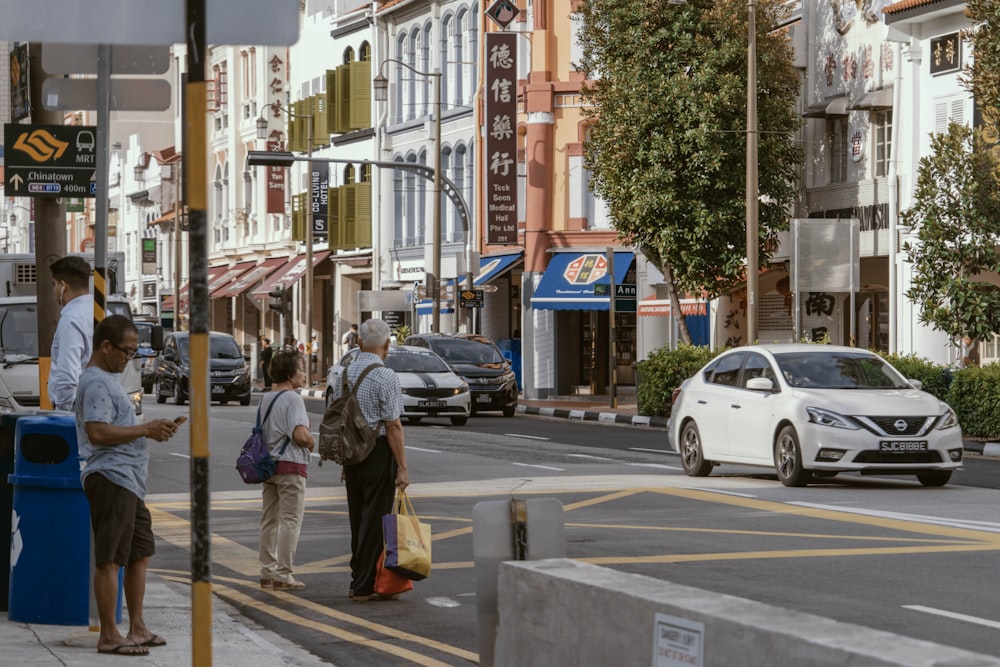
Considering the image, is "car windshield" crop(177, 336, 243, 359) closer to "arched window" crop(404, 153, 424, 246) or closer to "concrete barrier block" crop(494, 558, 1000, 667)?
"arched window" crop(404, 153, 424, 246)

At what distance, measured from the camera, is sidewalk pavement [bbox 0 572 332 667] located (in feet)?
30.6

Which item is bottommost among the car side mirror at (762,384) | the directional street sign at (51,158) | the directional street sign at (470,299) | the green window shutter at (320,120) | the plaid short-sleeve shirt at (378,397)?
the car side mirror at (762,384)

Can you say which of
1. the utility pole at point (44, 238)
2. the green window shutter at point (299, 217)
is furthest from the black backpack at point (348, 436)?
the green window shutter at point (299, 217)

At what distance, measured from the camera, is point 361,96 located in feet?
213

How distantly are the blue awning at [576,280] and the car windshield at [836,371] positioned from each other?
26037mm

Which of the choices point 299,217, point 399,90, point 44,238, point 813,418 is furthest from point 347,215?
point 44,238

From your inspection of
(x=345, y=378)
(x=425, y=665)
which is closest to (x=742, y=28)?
(x=345, y=378)

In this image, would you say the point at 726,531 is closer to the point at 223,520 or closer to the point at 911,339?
the point at 223,520

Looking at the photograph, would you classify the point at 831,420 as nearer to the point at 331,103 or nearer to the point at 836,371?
the point at 836,371

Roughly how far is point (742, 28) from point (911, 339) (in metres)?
8.72

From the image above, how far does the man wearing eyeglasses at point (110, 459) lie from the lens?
945cm

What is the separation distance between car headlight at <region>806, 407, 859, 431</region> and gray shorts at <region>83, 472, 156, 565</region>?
37.6 feet

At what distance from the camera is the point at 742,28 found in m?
41.0

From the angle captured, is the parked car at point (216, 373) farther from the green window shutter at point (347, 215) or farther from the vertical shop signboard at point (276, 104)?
the vertical shop signboard at point (276, 104)
